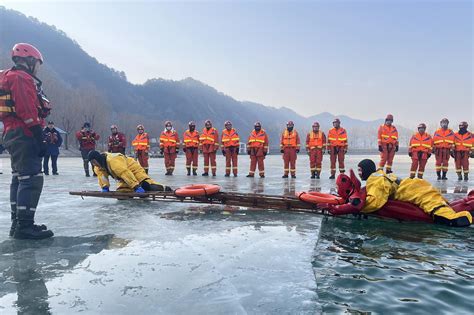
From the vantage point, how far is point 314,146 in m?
12.5

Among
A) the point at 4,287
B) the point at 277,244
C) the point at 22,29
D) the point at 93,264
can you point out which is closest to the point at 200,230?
the point at 277,244

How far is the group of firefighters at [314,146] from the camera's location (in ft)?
39.2

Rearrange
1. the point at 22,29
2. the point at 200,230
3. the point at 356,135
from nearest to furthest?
1. the point at 200,230
2. the point at 22,29
3. the point at 356,135

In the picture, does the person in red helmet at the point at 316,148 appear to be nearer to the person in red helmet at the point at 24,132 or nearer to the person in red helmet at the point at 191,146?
the person in red helmet at the point at 191,146

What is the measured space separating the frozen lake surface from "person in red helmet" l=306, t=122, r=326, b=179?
748 cm

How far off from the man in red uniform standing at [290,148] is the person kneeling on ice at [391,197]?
736 cm

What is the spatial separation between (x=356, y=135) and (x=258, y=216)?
666 ft

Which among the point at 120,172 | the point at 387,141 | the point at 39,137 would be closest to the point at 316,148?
the point at 387,141

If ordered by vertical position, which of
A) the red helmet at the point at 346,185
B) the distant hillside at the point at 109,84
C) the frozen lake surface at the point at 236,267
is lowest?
the frozen lake surface at the point at 236,267

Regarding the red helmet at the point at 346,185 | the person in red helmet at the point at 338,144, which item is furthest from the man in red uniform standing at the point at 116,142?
the red helmet at the point at 346,185

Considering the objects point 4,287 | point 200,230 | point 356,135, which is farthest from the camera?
point 356,135

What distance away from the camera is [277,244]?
3.71m

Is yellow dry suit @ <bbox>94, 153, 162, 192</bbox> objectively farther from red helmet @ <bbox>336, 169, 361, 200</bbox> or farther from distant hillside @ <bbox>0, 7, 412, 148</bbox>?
distant hillside @ <bbox>0, 7, 412, 148</bbox>

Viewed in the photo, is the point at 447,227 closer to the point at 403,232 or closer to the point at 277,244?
the point at 403,232
